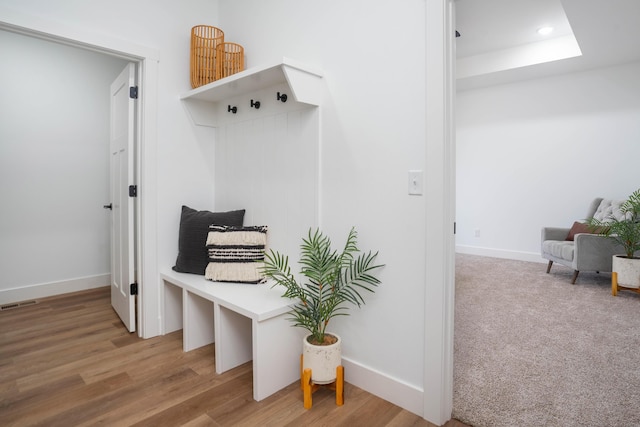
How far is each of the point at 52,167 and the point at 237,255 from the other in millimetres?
2353

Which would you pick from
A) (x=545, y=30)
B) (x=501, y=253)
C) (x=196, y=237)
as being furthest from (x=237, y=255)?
(x=501, y=253)

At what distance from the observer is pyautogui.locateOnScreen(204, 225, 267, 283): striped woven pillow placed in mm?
2207

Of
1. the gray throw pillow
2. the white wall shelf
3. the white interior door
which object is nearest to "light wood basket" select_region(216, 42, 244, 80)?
the white wall shelf

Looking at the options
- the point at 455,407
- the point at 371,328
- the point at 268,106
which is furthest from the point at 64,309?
the point at 455,407

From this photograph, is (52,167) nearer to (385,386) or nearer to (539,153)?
(385,386)

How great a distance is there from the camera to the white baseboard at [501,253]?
15.7 feet

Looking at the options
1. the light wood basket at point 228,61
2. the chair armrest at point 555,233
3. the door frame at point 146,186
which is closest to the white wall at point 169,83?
the door frame at point 146,186

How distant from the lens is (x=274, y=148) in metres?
2.26

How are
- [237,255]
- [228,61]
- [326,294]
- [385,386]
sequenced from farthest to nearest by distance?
[228,61]
[237,255]
[326,294]
[385,386]

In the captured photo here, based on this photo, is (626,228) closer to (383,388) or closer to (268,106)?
(383,388)

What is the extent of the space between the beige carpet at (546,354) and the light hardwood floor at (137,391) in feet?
1.13

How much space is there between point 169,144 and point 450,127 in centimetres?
190

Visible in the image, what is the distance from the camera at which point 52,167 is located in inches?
131

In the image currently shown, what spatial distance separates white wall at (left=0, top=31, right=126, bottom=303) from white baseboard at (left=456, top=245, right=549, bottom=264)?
471cm
